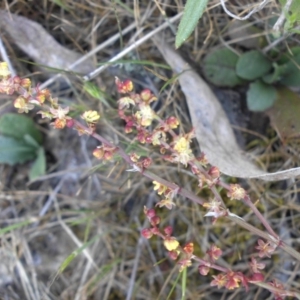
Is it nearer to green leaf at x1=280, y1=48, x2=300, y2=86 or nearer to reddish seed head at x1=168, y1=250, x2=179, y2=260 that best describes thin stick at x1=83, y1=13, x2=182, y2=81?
green leaf at x1=280, y1=48, x2=300, y2=86

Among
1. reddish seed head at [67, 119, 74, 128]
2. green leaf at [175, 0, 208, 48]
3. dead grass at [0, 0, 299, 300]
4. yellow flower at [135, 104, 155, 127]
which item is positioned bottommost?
dead grass at [0, 0, 299, 300]

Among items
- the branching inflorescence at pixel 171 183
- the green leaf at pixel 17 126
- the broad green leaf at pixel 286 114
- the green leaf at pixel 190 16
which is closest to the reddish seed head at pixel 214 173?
the branching inflorescence at pixel 171 183

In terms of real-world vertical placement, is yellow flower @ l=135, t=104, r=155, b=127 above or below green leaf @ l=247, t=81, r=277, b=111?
above

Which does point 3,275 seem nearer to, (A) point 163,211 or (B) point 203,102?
(A) point 163,211

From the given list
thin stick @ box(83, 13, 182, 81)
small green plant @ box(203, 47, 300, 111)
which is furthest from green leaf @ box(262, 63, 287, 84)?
thin stick @ box(83, 13, 182, 81)

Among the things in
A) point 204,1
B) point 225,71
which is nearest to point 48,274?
point 225,71

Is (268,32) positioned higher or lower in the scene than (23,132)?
higher

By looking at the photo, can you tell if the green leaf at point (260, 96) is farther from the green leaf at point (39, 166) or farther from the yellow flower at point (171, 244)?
the green leaf at point (39, 166)
